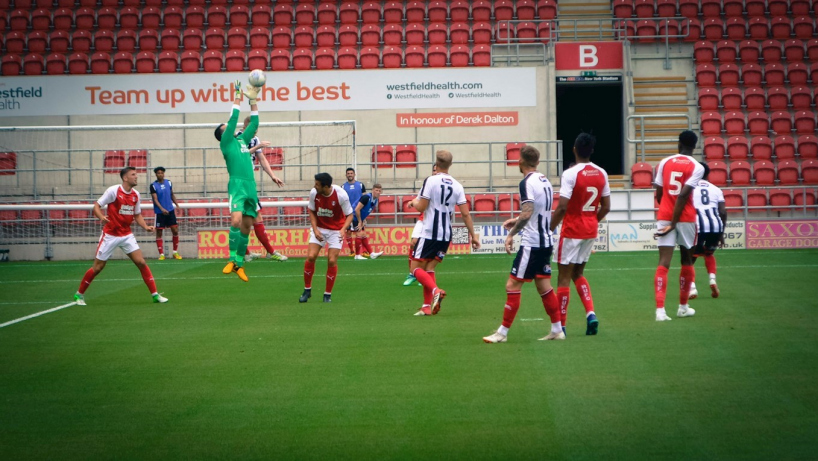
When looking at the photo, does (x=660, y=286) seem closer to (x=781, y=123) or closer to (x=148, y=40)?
(x=781, y=123)

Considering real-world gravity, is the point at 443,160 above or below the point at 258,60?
below

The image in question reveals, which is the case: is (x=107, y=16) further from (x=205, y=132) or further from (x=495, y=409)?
(x=495, y=409)

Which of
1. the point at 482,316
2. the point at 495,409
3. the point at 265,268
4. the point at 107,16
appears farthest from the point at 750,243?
the point at 107,16

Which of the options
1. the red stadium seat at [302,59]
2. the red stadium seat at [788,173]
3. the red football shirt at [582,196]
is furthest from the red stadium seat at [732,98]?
the red football shirt at [582,196]

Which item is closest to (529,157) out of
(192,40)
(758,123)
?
(758,123)

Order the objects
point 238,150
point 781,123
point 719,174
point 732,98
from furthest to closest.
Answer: point 732,98, point 781,123, point 719,174, point 238,150

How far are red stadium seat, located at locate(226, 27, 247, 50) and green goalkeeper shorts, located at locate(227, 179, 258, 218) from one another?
1623cm

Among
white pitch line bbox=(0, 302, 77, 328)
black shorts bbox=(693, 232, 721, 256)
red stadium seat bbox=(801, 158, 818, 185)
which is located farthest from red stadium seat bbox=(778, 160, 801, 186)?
white pitch line bbox=(0, 302, 77, 328)

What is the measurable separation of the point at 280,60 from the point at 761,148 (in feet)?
48.9

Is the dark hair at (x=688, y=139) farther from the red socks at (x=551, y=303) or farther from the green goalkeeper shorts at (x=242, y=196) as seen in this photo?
the green goalkeeper shorts at (x=242, y=196)

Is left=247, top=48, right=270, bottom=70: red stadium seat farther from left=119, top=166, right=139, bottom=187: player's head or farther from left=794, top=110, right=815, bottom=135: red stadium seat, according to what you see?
left=794, top=110, right=815, bottom=135: red stadium seat

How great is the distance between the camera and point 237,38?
2905cm

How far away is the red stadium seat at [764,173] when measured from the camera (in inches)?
990

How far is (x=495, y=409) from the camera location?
6230mm
